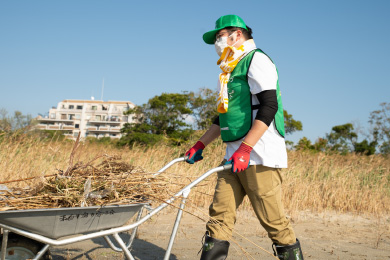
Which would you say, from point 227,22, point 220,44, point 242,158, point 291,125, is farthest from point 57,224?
point 291,125

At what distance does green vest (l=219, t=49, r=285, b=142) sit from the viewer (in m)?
2.26

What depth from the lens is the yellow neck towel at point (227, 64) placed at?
2.31 metres

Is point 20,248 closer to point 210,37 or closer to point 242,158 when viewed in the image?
point 242,158

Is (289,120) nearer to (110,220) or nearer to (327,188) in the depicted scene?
(327,188)

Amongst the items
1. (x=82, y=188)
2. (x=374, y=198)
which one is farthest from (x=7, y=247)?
(x=374, y=198)

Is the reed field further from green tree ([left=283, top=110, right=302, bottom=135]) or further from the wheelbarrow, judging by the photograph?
green tree ([left=283, top=110, right=302, bottom=135])

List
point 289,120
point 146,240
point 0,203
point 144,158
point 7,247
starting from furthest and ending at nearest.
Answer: point 289,120 < point 144,158 < point 146,240 < point 7,247 < point 0,203

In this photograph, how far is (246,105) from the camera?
227 centimetres

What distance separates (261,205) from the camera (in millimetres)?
2193

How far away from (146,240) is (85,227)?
2130 millimetres

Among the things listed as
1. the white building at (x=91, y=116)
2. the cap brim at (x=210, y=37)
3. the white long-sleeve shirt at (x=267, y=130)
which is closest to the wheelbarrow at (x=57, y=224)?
the white long-sleeve shirt at (x=267, y=130)

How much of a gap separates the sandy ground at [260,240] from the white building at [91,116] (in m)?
66.0

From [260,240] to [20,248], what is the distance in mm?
2799

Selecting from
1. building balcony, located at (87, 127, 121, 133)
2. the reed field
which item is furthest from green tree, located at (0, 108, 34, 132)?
building balcony, located at (87, 127, 121, 133)
